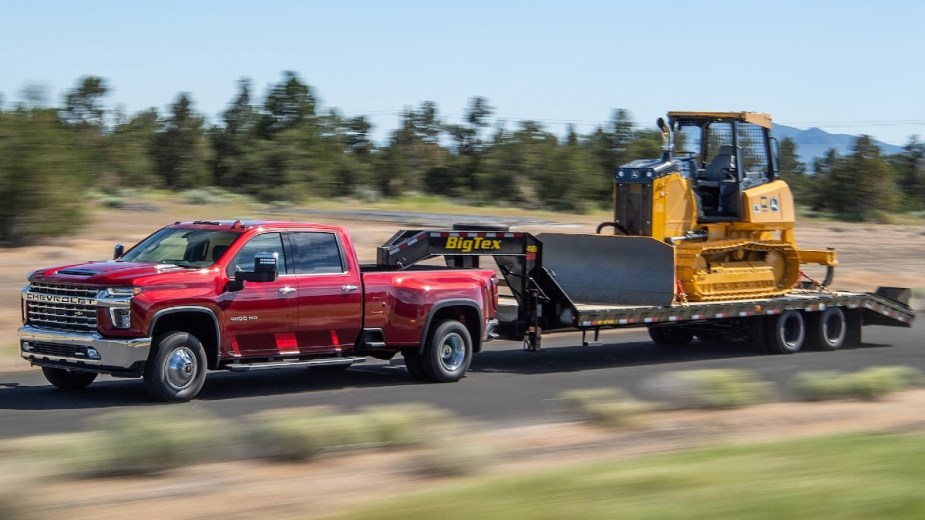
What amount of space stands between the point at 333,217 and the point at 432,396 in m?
31.8

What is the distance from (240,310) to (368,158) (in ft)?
194

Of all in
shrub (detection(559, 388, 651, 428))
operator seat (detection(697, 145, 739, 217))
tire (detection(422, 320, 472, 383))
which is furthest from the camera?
operator seat (detection(697, 145, 739, 217))

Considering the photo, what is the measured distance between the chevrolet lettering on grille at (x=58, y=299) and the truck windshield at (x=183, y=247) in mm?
1099

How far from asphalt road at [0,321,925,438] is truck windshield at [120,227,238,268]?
1.46 meters

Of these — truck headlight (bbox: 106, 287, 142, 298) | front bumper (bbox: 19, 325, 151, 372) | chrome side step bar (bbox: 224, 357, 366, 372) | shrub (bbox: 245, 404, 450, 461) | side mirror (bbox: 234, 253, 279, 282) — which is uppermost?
side mirror (bbox: 234, 253, 279, 282)

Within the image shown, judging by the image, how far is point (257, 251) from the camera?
13.2 meters

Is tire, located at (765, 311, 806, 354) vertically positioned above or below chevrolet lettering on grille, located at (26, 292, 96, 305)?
below

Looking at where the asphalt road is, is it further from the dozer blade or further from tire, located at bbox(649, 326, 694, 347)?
the dozer blade

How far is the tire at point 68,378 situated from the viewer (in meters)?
13.1

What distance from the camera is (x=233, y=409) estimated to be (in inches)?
486

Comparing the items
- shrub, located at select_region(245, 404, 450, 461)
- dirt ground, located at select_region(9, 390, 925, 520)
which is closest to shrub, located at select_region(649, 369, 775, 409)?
dirt ground, located at select_region(9, 390, 925, 520)

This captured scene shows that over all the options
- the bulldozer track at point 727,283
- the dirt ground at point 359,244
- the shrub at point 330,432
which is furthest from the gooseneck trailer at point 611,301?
the dirt ground at point 359,244

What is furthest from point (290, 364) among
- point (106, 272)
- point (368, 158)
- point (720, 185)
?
point (368, 158)

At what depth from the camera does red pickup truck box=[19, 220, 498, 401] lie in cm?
1203
